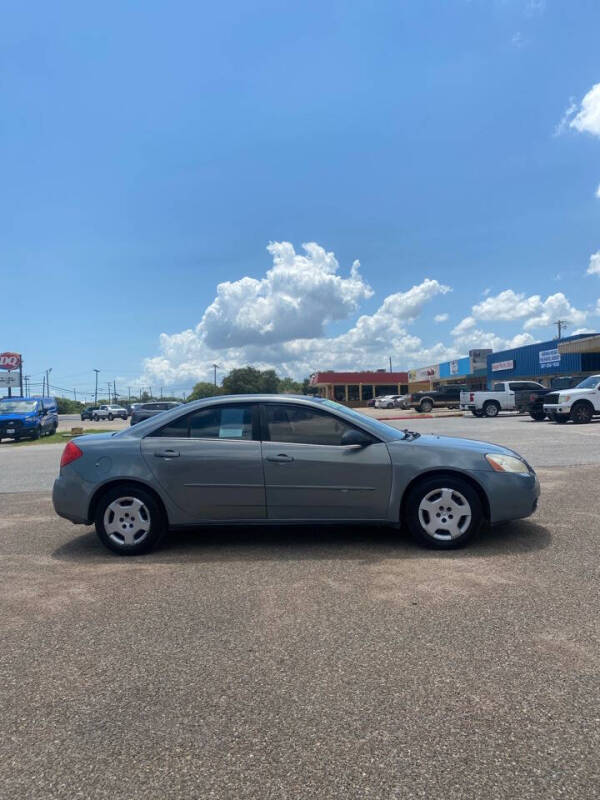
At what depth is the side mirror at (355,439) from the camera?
491cm

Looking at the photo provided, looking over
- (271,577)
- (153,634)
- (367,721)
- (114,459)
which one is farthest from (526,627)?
(114,459)

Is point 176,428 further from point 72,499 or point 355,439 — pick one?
point 355,439

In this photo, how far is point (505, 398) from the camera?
2873cm

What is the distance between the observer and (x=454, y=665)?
9.29ft

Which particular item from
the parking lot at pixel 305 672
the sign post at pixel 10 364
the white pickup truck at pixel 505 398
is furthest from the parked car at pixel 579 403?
the sign post at pixel 10 364

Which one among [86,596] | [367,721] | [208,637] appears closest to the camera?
[367,721]

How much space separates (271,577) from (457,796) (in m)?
2.42

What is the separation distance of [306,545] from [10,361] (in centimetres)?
6966

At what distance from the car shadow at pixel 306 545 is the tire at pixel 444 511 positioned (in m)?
0.13

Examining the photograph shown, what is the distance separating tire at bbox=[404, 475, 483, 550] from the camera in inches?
189

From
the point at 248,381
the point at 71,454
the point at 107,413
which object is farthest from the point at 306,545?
the point at 248,381

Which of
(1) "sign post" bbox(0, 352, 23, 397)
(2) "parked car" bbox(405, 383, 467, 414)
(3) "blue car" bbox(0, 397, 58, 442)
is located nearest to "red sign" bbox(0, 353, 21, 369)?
(1) "sign post" bbox(0, 352, 23, 397)

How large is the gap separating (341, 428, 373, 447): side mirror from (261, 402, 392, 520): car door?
3cm

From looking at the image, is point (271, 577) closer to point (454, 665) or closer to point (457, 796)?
point (454, 665)
